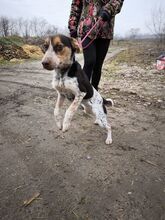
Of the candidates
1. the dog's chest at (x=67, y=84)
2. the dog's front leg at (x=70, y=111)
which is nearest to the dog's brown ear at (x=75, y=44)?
the dog's chest at (x=67, y=84)

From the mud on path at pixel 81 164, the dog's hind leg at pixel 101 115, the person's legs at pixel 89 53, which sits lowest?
the mud on path at pixel 81 164

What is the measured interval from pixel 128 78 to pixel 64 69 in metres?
5.59

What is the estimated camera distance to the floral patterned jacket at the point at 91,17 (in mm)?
3552

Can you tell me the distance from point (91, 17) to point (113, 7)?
37 cm

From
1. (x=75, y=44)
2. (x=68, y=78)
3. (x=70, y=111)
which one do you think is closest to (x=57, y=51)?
(x=75, y=44)

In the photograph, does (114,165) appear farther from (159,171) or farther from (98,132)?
(98,132)

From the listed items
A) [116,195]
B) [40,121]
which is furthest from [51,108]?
[116,195]

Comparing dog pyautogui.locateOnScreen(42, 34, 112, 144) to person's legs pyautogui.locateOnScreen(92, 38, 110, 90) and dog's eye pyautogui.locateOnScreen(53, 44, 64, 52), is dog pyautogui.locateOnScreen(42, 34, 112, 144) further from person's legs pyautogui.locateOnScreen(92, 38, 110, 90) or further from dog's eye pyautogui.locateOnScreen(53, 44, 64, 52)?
person's legs pyautogui.locateOnScreen(92, 38, 110, 90)

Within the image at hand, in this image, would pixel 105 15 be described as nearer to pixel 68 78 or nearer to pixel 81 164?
pixel 68 78

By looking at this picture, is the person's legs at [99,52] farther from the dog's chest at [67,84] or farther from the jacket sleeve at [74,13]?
the dog's chest at [67,84]

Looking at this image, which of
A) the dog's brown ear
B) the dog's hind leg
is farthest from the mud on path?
the dog's brown ear

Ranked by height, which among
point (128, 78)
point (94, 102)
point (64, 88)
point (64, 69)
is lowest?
point (128, 78)

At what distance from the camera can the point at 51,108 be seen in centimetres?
503

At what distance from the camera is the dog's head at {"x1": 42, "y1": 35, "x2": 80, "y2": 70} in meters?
2.72
